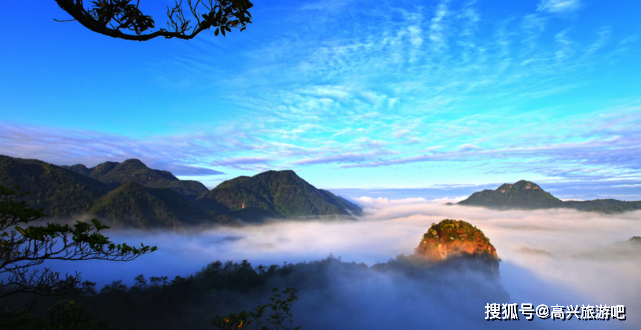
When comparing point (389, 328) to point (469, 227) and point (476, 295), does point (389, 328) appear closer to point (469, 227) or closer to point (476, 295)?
point (476, 295)

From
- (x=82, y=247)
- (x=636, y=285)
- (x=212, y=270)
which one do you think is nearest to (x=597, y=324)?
(x=636, y=285)

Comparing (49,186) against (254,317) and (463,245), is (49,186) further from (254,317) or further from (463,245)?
(463,245)

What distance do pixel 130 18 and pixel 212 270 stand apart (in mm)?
106777

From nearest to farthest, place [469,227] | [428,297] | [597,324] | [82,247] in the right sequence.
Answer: [82,247] < [469,227] < [428,297] < [597,324]

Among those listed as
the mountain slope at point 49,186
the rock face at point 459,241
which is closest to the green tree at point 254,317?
the rock face at point 459,241

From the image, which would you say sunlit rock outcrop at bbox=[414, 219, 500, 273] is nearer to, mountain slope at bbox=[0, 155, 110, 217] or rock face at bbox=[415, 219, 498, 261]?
rock face at bbox=[415, 219, 498, 261]

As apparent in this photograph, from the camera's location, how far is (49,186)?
18638 cm

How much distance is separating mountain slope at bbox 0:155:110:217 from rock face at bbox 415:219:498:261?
224 metres

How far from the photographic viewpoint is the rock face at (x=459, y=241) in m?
84.9

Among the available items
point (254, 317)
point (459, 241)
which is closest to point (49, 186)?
point (254, 317)

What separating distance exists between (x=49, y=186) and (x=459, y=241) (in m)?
258

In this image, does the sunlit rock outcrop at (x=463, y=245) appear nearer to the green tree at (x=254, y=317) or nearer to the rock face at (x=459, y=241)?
the rock face at (x=459, y=241)

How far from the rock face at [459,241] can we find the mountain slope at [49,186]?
736 feet

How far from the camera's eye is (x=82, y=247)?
707 centimetres
